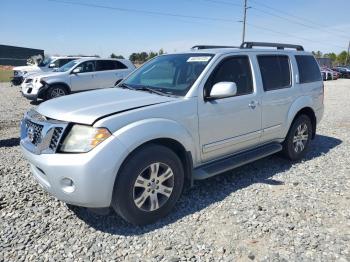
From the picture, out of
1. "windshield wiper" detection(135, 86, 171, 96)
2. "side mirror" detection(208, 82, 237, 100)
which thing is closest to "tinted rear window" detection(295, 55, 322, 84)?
"side mirror" detection(208, 82, 237, 100)

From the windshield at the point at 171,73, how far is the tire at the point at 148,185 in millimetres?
858

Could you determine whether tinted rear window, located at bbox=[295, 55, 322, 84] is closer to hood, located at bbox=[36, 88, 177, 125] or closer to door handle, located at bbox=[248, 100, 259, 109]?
door handle, located at bbox=[248, 100, 259, 109]

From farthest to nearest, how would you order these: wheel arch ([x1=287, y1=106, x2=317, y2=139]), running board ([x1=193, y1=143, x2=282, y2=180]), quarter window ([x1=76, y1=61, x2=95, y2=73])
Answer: quarter window ([x1=76, y1=61, x2=95, y2=73])
wheel arch ([x1=287, y1=106, x2=317, y2=139])
running board ([x1=193, y1=143, x2=282, y2=180])

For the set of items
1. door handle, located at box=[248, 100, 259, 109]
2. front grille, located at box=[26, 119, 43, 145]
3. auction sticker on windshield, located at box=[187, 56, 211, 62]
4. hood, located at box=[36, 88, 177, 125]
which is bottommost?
front grille, located at box=[26, 119, 43, 145]

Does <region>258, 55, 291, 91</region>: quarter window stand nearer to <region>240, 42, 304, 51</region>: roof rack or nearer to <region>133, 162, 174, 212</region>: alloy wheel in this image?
<region>240, 42, 304, 51</region>: roof rack

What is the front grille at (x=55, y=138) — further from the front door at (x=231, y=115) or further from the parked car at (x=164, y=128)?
the front door at (x=231, y=115)

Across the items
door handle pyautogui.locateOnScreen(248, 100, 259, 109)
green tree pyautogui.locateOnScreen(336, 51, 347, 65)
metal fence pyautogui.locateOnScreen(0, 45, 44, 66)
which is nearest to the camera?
door handle pyautogui.locateOnScreen(248, 100, 259, 109)

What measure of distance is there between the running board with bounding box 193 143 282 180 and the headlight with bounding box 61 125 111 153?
4.19 feet

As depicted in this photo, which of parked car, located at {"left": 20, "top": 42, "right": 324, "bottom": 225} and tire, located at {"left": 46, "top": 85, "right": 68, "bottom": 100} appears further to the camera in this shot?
tire, located at {"left": 46, "top": 85, "right": 68, "bottom": 100}

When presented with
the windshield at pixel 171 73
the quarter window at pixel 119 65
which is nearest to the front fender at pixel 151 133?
the windshield at pixel 171 73

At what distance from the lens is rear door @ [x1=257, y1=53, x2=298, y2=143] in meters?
4.69

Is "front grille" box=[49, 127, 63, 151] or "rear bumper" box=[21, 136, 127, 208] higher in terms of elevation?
"front grille" box=[49, 127, 63, 151]

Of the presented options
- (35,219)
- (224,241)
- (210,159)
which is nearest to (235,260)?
(224,241)

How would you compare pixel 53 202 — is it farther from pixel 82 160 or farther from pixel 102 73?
pixel 102 73
